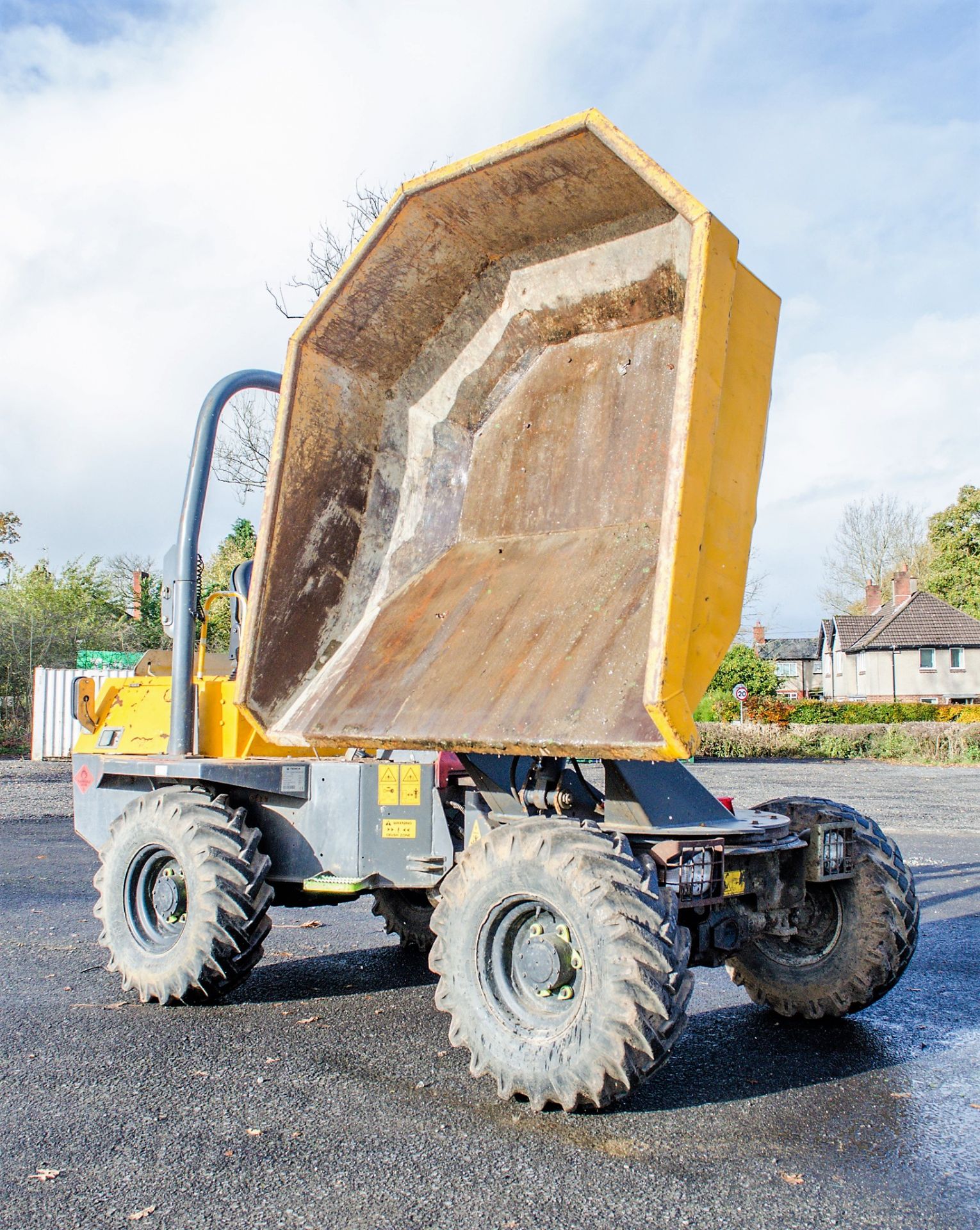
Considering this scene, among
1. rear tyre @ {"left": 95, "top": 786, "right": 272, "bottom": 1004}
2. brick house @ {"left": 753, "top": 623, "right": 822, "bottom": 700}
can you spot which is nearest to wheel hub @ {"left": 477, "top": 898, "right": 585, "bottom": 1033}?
rear tyre @ {"left": 95, "top": 786, "right": 272, "bottom": 1004}

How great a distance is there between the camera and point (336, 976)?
262 inches

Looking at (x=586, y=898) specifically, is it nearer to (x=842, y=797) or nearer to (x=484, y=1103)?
(x=484, y=1103)

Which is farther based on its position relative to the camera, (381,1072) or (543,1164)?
(381,1072)

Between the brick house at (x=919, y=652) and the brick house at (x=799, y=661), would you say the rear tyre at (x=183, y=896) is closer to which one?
the brick house at (x=919, y=652)

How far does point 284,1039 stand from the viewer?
5.28m

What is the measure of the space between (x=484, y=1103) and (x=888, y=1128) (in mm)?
1554

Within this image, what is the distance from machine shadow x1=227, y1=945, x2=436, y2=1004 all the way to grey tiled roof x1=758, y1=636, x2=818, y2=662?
7776cm

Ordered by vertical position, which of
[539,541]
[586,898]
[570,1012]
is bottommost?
[570,1012]

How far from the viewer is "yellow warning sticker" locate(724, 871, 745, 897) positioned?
15.3 feet

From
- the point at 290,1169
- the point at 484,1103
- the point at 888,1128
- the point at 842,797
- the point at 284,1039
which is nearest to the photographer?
the point at 290,1169

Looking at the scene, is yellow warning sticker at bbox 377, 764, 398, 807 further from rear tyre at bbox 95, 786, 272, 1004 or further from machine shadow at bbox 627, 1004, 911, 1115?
machine shadow at bbox 627, 1004, 911, 1115

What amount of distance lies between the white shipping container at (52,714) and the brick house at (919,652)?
1569 inches

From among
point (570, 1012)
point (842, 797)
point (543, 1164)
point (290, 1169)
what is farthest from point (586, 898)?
point (842, 797)

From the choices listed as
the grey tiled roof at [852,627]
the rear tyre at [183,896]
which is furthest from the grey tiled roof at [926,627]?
the rear tyre at [183,896]
